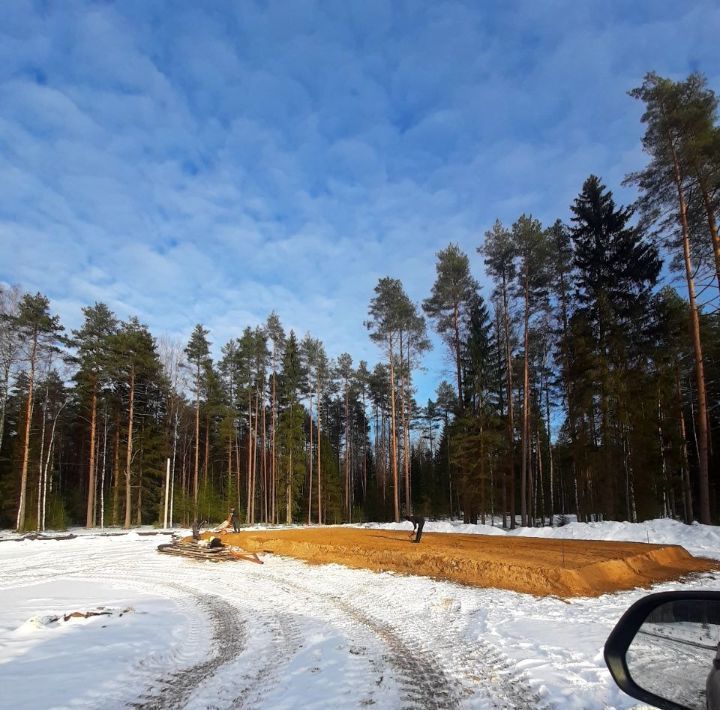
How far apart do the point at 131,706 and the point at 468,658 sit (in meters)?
3.41

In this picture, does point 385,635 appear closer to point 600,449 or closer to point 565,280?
point 600,449

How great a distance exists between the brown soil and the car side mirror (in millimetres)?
7663

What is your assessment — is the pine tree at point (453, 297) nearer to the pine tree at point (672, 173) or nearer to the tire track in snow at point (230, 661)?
the pine tree at point (672, 173)

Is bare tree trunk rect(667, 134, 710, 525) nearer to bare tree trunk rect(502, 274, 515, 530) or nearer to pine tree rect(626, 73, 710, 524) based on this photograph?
pine tree rect(626, 73, 710, 524)

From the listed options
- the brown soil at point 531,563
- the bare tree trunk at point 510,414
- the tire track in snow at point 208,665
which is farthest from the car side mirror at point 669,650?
the bare tree trunk at point 510,414

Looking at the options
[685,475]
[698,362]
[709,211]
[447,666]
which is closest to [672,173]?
[709,211]

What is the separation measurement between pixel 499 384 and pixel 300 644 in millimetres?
27857

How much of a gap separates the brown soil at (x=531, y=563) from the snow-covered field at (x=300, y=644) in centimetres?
63

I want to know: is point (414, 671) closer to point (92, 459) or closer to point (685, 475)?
point (685, 475)

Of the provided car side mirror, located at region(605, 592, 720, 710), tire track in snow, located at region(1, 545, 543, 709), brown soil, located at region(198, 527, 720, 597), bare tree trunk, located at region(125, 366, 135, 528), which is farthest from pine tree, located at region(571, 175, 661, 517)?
bare tree trunk, located at region(125, 366, 135, 528)

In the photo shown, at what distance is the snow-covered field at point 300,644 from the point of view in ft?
14.1

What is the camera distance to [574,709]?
390 cm

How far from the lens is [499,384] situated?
3184cm

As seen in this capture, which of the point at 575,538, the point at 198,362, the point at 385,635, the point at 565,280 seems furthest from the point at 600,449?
the point at 198,362
